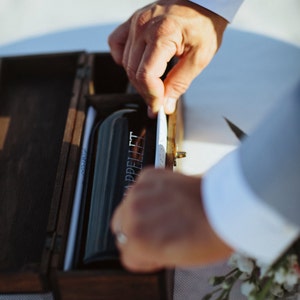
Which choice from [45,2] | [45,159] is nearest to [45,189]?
[45,159]

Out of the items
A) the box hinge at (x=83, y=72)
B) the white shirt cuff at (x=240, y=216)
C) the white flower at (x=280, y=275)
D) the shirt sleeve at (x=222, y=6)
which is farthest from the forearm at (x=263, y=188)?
the box hinge at (x=83, y=72)

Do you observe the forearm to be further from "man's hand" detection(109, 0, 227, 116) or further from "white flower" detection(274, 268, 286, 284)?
"man's hand" detection(109, 0, 227, 116)

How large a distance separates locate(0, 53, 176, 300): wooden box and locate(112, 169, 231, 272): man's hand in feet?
0.57

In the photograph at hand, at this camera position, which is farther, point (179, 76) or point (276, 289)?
point (179, 76)

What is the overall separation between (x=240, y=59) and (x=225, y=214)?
67cm

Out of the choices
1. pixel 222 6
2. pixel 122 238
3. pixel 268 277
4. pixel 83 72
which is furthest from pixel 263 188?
pixel 83 72

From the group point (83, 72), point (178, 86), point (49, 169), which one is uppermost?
point (178, 86)

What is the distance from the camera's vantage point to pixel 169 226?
41cm

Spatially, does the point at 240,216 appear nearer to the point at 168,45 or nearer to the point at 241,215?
the point at 241,215

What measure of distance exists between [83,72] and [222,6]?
0.29 metres

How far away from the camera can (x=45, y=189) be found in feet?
2.59

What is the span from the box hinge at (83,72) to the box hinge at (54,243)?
13.6 inches

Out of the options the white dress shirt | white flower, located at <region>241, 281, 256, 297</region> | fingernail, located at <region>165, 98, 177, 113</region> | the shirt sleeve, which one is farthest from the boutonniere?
the shirt sleeve

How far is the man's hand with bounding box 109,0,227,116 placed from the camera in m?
0.71
